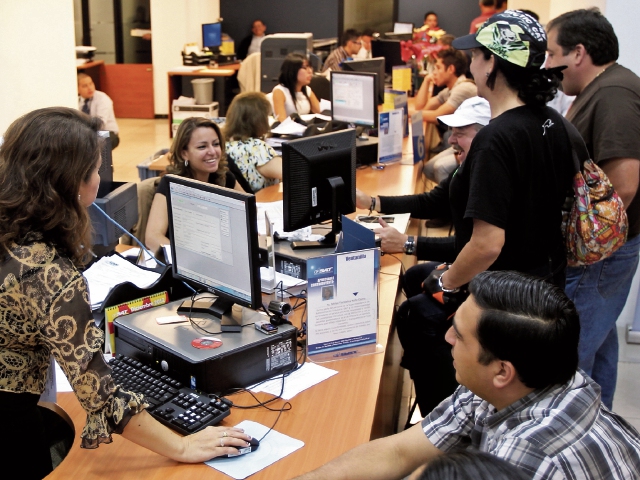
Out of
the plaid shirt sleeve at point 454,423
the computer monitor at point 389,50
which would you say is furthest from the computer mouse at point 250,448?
the computer monitor at point 389,50

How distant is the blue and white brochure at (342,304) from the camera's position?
2141 millimetres

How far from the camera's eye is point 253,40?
12.5 meters

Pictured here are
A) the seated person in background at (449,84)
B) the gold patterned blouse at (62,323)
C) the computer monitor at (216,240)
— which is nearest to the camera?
the gold patterned blouse at (62,323)

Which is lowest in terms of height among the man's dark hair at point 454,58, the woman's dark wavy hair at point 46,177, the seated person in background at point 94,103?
the seated person in background at point 94,103

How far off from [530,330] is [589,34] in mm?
1809

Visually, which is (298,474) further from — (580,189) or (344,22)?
(344,22)

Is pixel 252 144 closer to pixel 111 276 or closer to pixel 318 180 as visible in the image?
pixel 318 180

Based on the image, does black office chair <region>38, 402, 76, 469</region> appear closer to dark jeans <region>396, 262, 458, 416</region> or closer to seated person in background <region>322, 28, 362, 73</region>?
dark jeans <region>396, 262, 458, 416</region>

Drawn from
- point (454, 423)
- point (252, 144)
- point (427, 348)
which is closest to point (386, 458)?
point (454, 423)

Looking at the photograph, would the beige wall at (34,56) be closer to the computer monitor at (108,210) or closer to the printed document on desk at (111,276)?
the computer monitor at (108,210)

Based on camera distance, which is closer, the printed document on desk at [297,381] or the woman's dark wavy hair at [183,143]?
the printed document on desk at [297,381]

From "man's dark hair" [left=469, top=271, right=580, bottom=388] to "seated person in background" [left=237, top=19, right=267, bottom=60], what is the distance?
11.2 metres

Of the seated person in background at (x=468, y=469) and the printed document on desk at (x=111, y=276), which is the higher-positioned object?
→ the seated person in background at (x=468, y=469)

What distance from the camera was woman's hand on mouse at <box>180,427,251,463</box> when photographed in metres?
1.72
